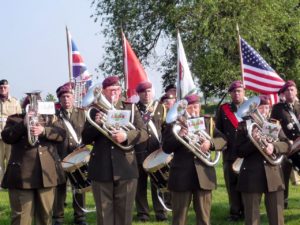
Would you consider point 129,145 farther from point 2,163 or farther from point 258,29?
point 258,29

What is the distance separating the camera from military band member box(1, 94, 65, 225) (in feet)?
22.2

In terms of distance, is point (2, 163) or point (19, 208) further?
point (2, 163)

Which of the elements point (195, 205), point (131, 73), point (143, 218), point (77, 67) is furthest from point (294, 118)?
point (77, 67)

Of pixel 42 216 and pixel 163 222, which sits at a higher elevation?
pixel 42 216

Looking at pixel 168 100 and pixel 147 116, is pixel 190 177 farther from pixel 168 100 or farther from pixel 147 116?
pixel 168 100

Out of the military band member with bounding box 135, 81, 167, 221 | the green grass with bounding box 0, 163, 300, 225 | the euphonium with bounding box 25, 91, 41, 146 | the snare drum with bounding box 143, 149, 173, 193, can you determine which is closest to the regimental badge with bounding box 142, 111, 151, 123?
the military band member with bounding box 135, 81, 167, 221

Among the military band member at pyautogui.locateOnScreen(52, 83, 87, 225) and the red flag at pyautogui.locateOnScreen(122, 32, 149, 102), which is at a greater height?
the red flag at pyautogui.locateOnScreen(122, 32, 149, 102)

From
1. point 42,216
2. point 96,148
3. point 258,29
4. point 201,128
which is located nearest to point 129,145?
point 96,148

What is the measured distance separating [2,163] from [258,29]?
17503 millimetres

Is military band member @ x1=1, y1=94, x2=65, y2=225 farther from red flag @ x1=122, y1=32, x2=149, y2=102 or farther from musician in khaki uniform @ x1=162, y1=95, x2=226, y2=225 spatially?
red flag @ x1=122, y1=32, x2=149, y2=102

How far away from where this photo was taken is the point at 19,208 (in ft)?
22.5

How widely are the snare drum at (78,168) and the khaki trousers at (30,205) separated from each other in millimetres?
847

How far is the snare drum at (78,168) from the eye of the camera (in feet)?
25.7

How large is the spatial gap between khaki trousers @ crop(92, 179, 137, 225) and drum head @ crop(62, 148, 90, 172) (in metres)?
0.91
